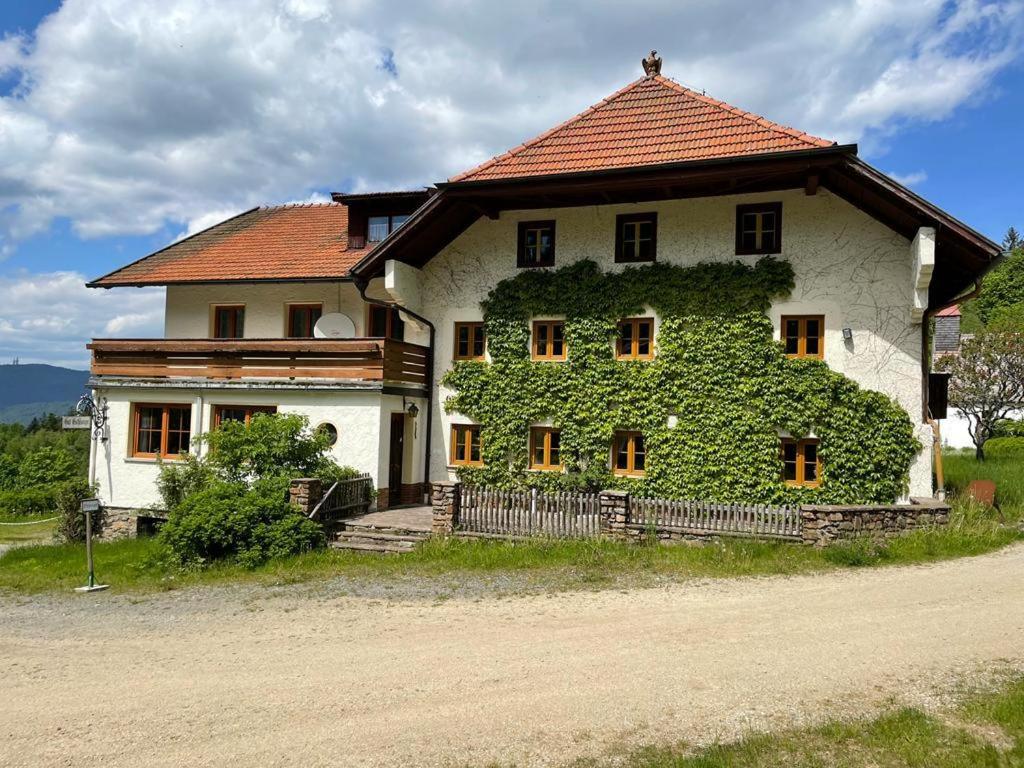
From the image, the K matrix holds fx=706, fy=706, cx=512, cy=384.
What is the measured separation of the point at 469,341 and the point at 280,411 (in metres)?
4.97

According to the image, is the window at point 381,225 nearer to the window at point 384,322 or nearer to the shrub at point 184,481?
the window at point 384,322

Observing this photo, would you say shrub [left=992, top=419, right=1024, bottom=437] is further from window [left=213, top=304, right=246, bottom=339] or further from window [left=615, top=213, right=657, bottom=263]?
window [left=213, top=304, right=246, bottom=339]

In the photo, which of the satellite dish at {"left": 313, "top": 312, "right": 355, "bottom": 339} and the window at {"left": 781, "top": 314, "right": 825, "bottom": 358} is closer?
the window at {"left": 781, "top": 314, "right": 825, "bottom": 358}

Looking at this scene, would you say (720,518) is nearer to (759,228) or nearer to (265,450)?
(759,228)

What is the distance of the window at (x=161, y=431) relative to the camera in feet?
60.3

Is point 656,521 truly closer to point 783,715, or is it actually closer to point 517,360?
point 517,360

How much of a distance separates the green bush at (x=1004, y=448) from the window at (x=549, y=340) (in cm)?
2188

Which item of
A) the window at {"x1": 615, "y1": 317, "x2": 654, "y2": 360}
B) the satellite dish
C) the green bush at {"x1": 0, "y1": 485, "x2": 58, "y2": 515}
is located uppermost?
the satellite dish

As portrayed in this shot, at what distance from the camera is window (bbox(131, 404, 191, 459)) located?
724 inches

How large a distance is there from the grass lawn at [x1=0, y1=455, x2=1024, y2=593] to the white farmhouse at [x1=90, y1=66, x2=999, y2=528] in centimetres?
250

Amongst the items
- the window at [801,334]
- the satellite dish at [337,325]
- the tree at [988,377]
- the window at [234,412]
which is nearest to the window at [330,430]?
the window at [234,412]

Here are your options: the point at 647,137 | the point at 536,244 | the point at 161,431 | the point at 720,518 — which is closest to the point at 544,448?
the point at 536,244

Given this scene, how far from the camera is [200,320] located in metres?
20.5

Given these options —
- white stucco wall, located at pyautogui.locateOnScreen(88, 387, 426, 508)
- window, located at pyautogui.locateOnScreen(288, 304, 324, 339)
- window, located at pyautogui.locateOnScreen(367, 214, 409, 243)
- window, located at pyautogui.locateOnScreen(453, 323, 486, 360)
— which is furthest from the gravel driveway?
window, located at pyautogui.locateOnScreen(367, 214, 409, 243)
